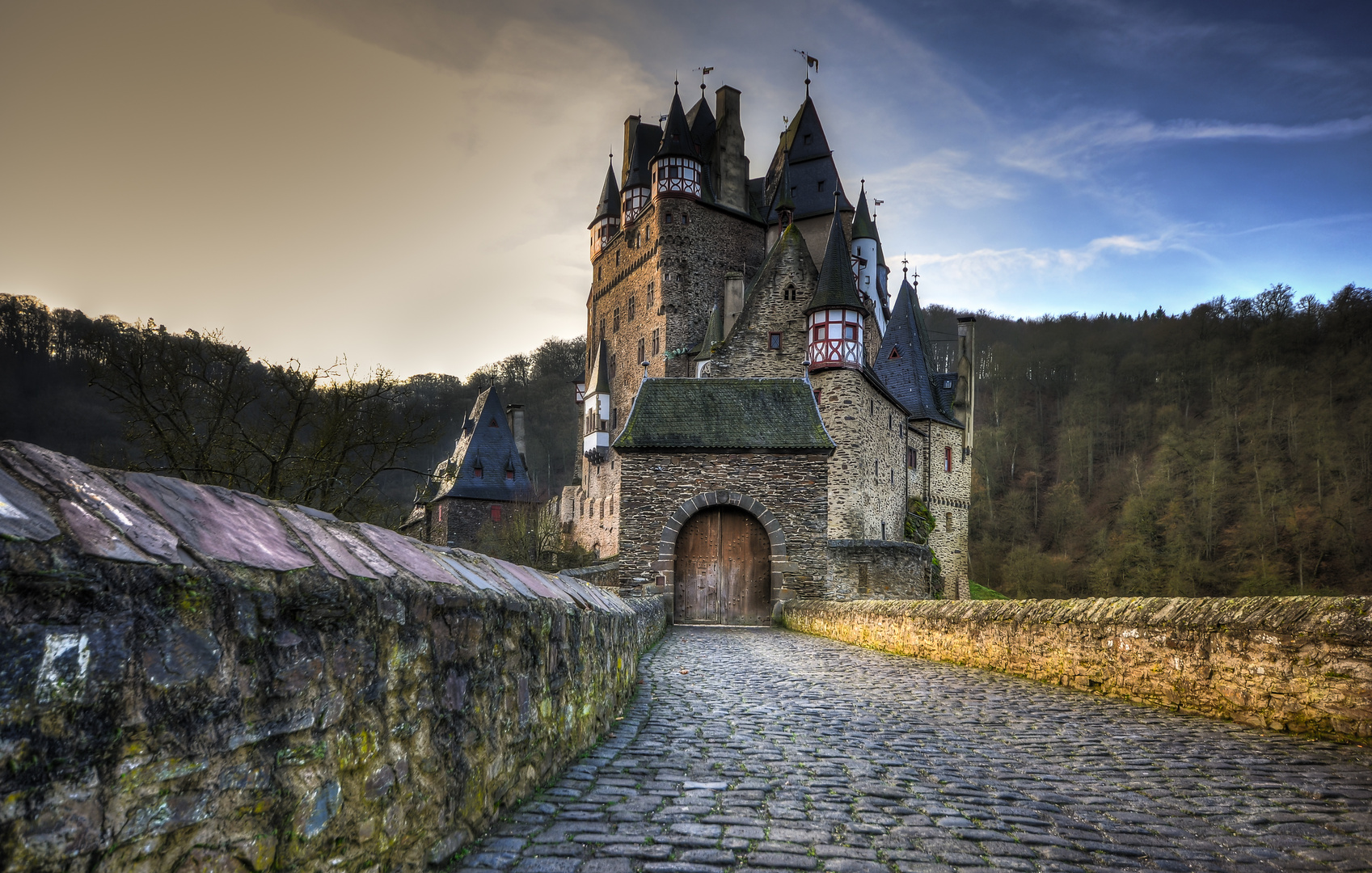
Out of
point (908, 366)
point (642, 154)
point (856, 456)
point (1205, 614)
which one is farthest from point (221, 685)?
point (642, 154)

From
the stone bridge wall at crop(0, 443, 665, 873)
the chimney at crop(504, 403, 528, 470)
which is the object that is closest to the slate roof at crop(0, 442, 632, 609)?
the stone bridge wall at crop(0, 443, 665, 873)

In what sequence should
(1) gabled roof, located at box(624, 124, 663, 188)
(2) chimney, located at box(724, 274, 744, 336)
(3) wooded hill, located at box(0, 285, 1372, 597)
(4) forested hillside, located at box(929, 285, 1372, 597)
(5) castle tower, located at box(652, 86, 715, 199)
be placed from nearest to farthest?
(3) wooded hill, located at box(0, 285, 1372, 597), (2) chimney, located at box(724, 274, 744, 336), (4) forested hillside, located at box(929, 285, 1372, 597), (5) castle tower, located at box(652, 86, 715, 199), (1) gabled roof, located at box(624, 124, 663, 188)

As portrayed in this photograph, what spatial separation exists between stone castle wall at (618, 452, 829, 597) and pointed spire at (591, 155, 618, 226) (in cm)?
3597

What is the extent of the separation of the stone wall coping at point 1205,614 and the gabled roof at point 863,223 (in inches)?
1384

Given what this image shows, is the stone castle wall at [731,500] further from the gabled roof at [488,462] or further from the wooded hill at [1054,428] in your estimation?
the gabled roof at [488,462]

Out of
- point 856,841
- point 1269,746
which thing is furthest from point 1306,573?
point 856,841

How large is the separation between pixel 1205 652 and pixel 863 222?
39.3m

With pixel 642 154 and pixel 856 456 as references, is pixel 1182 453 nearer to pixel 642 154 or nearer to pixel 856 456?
pixel 856 456

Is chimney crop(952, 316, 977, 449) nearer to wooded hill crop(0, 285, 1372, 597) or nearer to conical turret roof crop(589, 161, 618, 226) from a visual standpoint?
wooded hill crop(0, 285, 1372, 597)

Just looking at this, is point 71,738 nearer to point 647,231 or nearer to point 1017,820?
point 1017,820

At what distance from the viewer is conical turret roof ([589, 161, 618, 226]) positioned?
53.4 m

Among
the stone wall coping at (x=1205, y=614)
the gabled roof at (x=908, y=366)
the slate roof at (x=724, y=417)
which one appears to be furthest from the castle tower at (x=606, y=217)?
the stone wall coping at (x=1205, y=614)

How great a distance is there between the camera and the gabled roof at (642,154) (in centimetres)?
4919

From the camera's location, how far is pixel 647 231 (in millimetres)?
45375
